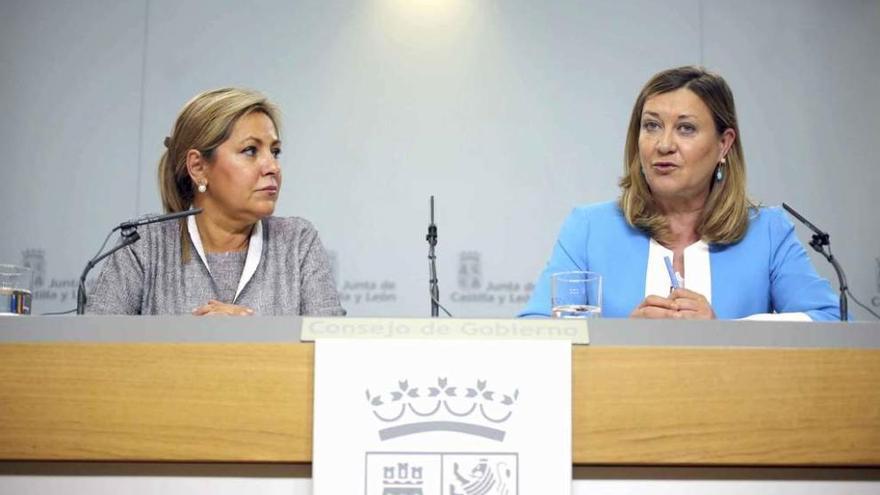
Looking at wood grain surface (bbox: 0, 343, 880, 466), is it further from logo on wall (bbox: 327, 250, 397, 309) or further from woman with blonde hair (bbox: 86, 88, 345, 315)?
logo on wall (bbox: 327, 250, 397, 309)

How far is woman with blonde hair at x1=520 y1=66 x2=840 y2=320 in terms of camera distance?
2.43 metres

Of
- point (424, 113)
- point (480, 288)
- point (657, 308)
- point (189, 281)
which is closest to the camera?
point (657, 308)

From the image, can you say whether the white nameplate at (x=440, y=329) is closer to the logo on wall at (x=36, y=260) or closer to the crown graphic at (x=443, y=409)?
the crown graphic at (x=443, y=409)

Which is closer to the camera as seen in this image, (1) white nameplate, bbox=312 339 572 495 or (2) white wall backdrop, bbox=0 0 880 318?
(1) white nameplate, bbox=312 339 572 495

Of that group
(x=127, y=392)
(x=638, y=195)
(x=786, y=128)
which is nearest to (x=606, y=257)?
(x=638, y=195)

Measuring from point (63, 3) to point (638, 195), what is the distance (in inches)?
107

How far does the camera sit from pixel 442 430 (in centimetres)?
134

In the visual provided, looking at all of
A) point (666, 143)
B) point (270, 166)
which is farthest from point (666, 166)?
point (270, 166)

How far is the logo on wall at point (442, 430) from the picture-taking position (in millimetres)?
1321

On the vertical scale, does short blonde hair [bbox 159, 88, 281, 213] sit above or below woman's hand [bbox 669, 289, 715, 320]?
above

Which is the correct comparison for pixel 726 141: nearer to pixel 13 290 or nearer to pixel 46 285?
pixel 13 290

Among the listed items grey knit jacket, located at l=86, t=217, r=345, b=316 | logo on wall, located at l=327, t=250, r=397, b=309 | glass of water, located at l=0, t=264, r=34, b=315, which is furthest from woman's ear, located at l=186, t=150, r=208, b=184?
logo on wall, located at l=327, t=250, r=397, b=309

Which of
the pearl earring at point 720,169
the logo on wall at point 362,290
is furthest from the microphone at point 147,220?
the logo on wall at point 362,290

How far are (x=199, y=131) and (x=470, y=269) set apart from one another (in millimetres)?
1611
